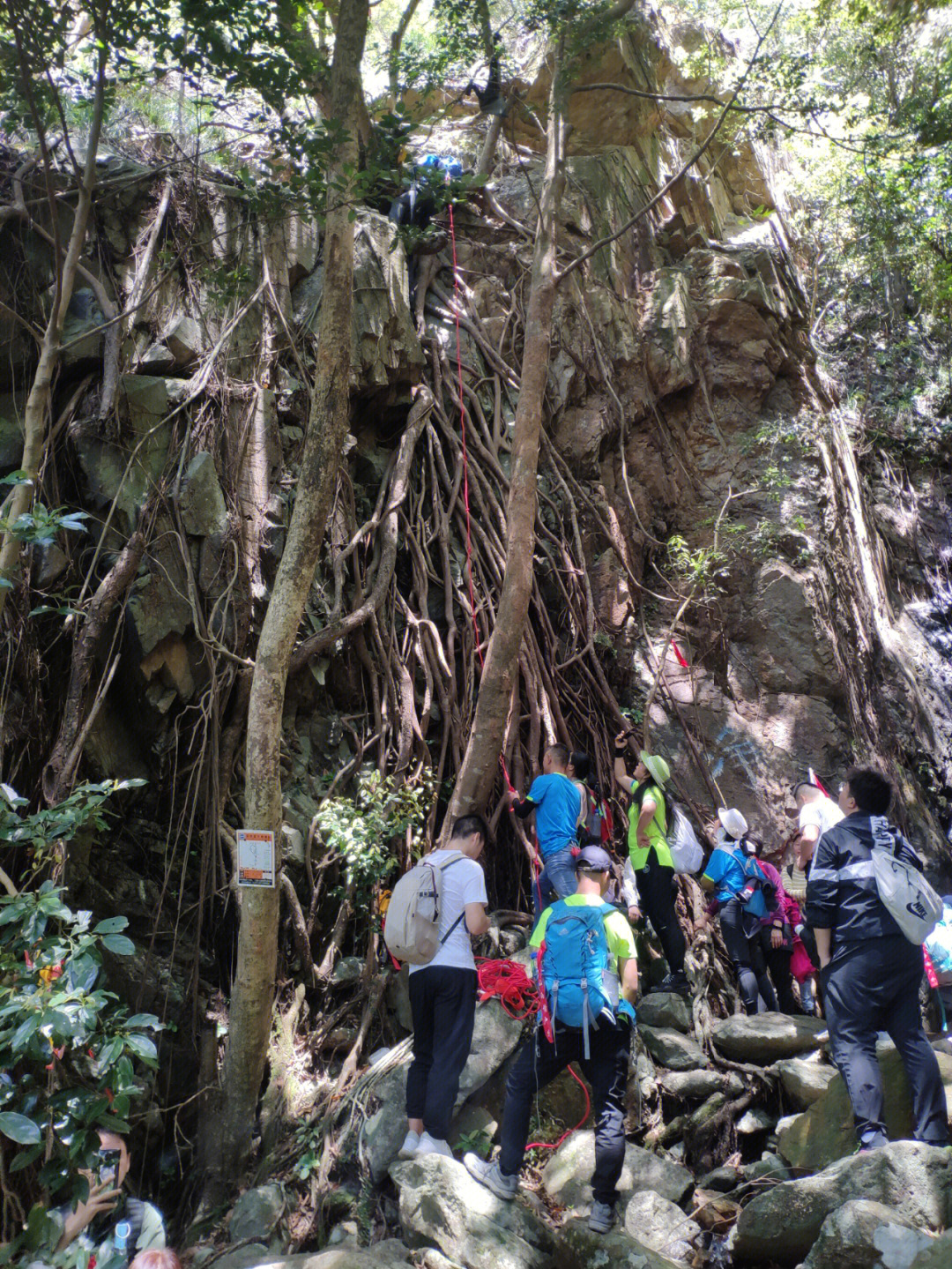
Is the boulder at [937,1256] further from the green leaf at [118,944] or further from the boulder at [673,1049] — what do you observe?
the boulder at [673,1049]

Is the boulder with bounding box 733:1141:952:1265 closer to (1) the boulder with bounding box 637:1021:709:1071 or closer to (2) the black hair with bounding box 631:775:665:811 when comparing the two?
(1) the boulder with bounding box 637:1021:709:1071

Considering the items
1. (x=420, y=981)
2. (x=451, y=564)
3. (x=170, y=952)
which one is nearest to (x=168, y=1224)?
(x=170, y=952)

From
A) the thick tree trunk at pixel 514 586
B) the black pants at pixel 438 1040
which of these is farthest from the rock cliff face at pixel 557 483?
the black pants at pixel 438 1040

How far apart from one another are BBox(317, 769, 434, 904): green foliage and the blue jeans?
2.49ft

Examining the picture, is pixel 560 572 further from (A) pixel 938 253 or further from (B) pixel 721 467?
(A) pixel 938 253

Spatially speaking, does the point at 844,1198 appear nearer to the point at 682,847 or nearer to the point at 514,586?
the point at 682,847

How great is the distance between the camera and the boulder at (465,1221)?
2605 mm

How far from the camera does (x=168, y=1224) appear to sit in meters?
3.52

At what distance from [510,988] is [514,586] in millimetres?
1926

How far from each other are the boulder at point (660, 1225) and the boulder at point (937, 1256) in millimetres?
1147

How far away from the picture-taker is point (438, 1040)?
10.6 feet

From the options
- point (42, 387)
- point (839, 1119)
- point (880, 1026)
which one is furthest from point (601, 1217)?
point (42, 387)

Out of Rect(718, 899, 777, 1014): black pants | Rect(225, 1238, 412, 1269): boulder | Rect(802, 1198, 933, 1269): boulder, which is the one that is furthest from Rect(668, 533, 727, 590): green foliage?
Rect(225, 1238, 412, 1269): boulder

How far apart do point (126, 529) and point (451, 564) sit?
214 cm
